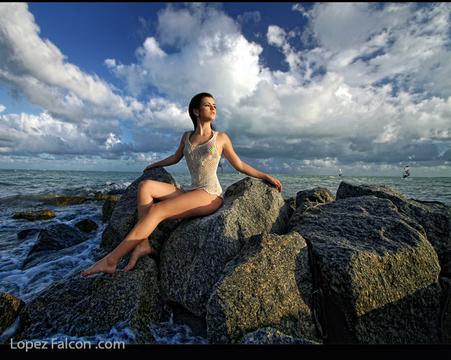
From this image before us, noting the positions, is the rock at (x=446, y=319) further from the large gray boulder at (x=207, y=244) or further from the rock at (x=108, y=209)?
the rock at (x=108, y=209)

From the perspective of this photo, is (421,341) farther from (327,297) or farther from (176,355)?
(176,355)

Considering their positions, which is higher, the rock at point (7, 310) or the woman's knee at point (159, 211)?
the woman's knee at point (159, 211)

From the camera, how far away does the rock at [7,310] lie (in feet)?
13.8

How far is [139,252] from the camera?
16.3 ft

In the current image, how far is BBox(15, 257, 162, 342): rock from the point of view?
399cm

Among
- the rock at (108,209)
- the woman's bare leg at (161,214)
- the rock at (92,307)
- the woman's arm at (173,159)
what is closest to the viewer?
the rock at (92,307)

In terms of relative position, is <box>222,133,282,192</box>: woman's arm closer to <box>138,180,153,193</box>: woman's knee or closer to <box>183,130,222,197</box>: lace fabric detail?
<box>183,130,222,197</box>: lace fabric detail

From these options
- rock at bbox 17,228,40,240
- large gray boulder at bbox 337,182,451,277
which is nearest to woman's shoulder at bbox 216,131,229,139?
large gray boulder at bbox 337,182,451,277

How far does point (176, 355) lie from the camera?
2.82m

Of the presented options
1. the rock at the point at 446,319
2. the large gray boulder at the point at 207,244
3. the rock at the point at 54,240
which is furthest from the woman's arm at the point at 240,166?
the rock at the point at 54,240

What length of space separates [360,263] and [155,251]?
3.83 metres

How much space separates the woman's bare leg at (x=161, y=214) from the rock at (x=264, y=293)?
168 cm

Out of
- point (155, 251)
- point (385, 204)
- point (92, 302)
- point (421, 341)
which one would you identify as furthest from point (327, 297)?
point (92, 302)

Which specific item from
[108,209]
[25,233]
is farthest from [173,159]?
[25,233]
